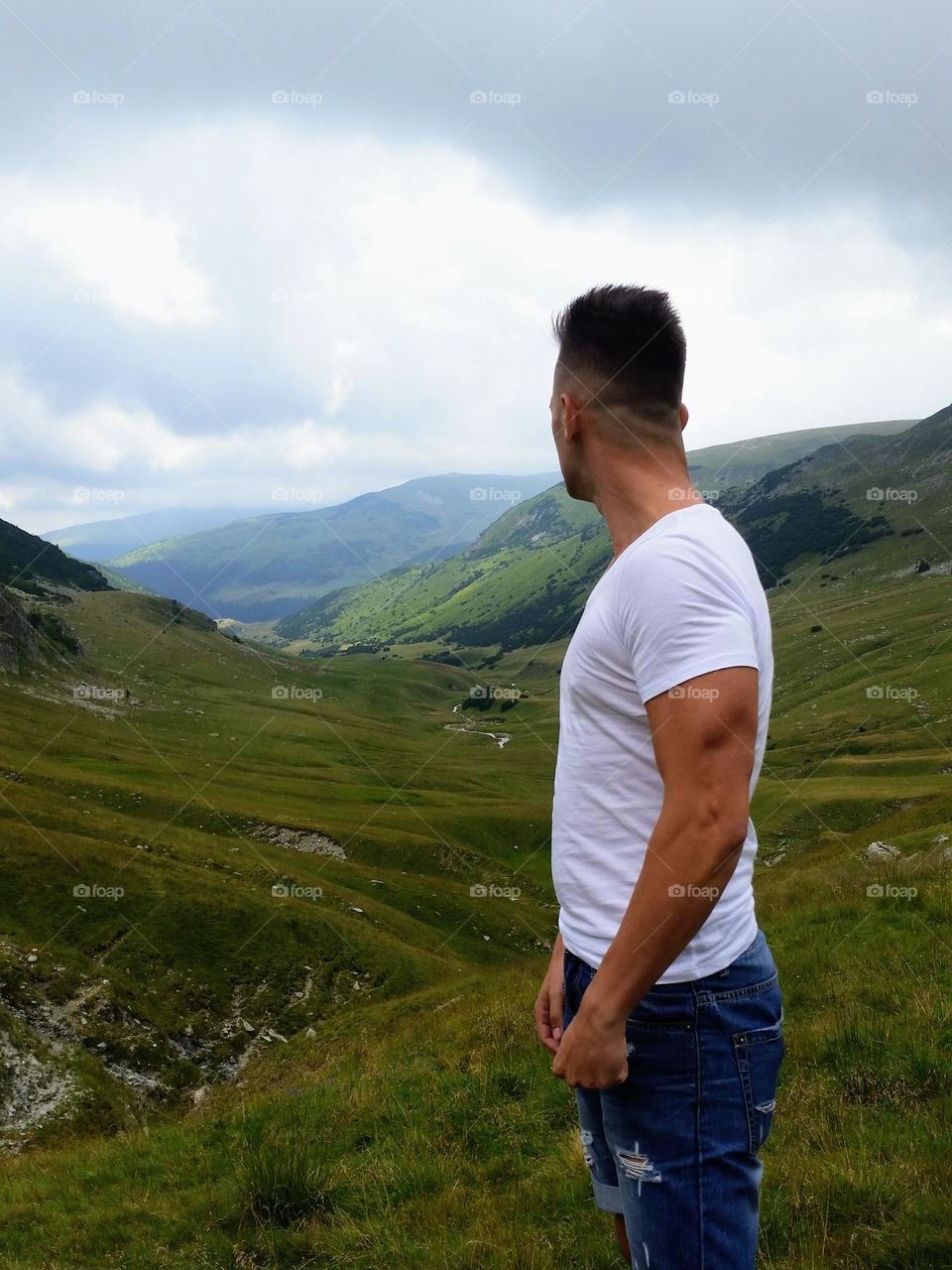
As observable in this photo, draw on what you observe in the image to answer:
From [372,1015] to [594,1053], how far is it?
84.6 feet

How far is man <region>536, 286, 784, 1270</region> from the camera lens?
2.85m

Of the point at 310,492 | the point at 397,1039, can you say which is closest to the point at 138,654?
the point at 310,492

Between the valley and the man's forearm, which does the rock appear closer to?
the valley

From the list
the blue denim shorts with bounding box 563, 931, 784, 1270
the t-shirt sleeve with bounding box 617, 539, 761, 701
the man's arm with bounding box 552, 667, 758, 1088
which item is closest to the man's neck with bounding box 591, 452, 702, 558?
the t-shirt sleeve with bounding box 617, 539, 761, 701

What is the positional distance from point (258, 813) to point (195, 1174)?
155 ft

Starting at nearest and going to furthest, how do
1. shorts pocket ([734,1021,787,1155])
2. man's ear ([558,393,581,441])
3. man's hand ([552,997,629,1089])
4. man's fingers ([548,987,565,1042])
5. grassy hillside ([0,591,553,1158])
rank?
man's hand ([552,997,629,1089])
shorts pocket ([734,1021,787,1155])
man's ear ([558,393,581,441])
man's fingers ([548,987,565,1042])
grassy hillside ([0,591,553,1158])

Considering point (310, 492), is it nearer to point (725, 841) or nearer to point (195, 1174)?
point (195, 1174)

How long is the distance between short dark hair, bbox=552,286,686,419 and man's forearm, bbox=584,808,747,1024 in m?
1.95

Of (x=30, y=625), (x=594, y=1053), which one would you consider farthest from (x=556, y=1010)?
(x=30, y=625)

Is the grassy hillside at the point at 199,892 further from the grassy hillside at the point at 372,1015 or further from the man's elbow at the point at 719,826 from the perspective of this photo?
the man's elbow at the point at 719,826

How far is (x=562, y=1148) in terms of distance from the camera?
298 inches

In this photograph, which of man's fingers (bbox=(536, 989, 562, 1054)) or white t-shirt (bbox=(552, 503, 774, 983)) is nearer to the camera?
white t-shirt (bbox=(552, 503, 774, 983))

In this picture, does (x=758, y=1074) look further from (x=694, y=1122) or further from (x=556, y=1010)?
(x=556, y=1010)

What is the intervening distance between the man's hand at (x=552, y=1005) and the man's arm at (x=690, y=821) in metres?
1.19
